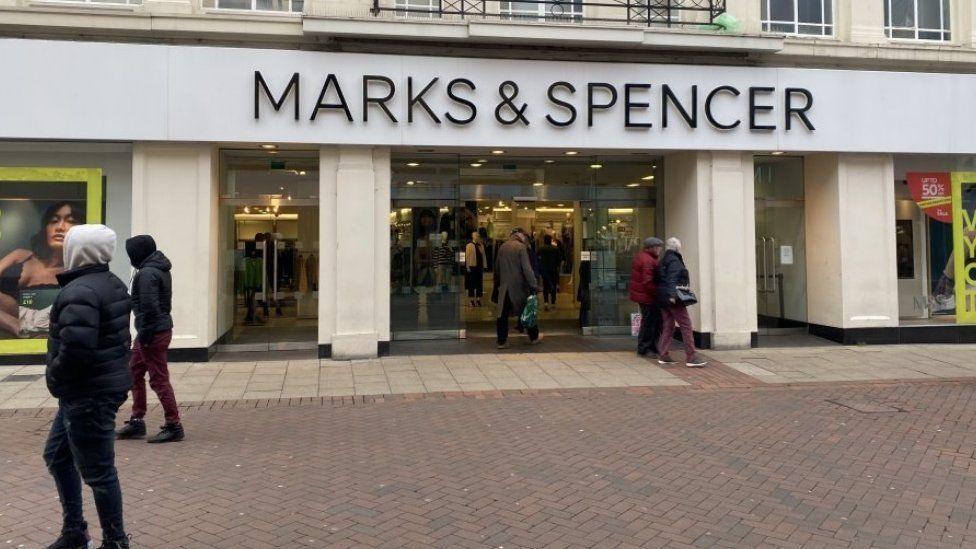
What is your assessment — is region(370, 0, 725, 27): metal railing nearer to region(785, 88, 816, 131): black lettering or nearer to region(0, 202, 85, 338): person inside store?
region(785, 88, 816, 131): black lettering

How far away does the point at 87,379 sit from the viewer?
365cm

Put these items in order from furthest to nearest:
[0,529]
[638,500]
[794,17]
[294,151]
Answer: [794,17], [294,151], [638,500], [0,529]

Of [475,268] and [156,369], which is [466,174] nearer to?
[475,268]

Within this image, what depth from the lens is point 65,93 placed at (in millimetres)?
9438

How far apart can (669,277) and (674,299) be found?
0.34 metres

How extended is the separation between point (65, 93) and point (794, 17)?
11.8m

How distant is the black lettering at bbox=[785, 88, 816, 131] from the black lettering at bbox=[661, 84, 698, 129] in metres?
1.57

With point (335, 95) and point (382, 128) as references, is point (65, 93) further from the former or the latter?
point (382, 128)

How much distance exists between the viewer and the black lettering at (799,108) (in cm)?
1113

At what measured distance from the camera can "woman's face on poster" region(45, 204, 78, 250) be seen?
9.95 metres

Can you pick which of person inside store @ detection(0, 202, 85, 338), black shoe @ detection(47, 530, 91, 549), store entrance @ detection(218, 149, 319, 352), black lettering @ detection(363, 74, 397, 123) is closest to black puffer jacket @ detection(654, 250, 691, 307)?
black lettering @ detection(363, 74, 397, 123)

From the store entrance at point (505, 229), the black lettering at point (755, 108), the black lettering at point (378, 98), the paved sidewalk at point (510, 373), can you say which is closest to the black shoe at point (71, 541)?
the paved sidewalk at point (510, 373)

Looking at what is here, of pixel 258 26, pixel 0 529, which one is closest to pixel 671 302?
pixel 258 26

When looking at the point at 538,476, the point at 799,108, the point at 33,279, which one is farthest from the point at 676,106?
the point at 33,279
